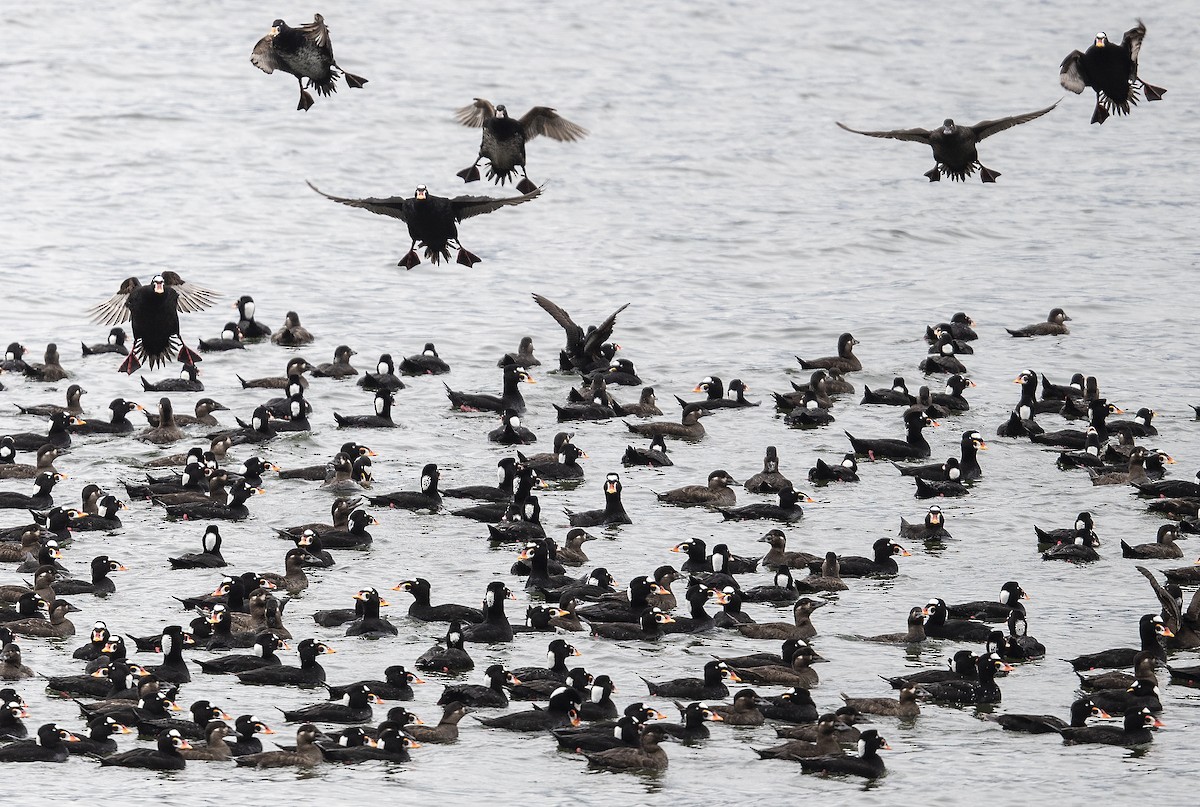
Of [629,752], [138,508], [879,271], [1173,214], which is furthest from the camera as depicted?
[1173,214]

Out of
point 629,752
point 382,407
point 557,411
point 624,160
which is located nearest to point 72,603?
point 629,752

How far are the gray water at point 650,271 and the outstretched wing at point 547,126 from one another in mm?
5014

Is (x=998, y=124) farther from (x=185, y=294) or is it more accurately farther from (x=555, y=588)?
(x=185, y=294)

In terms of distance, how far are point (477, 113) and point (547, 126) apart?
5.68ft

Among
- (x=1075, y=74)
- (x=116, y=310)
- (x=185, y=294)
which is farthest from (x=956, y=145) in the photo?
(x=116, y=310)

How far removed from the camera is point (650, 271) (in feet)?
148

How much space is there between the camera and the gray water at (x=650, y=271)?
65.6 ft

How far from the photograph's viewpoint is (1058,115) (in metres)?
66.3

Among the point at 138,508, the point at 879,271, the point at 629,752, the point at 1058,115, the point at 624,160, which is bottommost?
the point at 629,752

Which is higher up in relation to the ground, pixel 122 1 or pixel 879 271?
pixel 122 1

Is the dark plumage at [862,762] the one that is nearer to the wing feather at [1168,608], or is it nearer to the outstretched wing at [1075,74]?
the wing feather at [1168,608]

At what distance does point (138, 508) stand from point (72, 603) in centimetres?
411

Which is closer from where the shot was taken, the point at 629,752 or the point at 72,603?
the point at 629,752

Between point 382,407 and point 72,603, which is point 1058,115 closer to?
point 382,407
